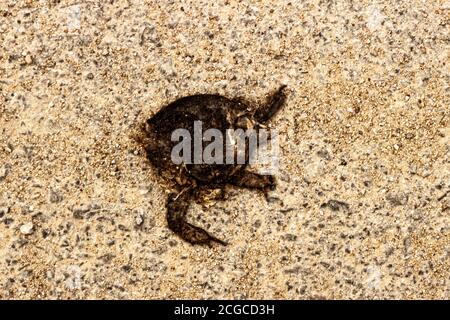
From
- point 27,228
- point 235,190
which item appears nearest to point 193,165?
point 235,190

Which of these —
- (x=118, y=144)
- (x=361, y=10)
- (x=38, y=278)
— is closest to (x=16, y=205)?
(x=38, y=278)

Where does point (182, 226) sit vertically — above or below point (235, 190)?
below

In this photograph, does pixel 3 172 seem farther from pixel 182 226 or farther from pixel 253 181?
pixel 253 181

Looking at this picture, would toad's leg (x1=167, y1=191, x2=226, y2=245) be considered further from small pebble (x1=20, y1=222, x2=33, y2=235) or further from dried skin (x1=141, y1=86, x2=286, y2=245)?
small pebble (x1=20, y1=222, x2=33, y2=235)

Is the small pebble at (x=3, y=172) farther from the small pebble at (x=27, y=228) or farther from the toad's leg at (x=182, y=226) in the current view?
the toad's leg at (x=182, y=226)

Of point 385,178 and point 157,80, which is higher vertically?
point 157,80

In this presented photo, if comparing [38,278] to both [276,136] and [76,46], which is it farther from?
[276,136]
